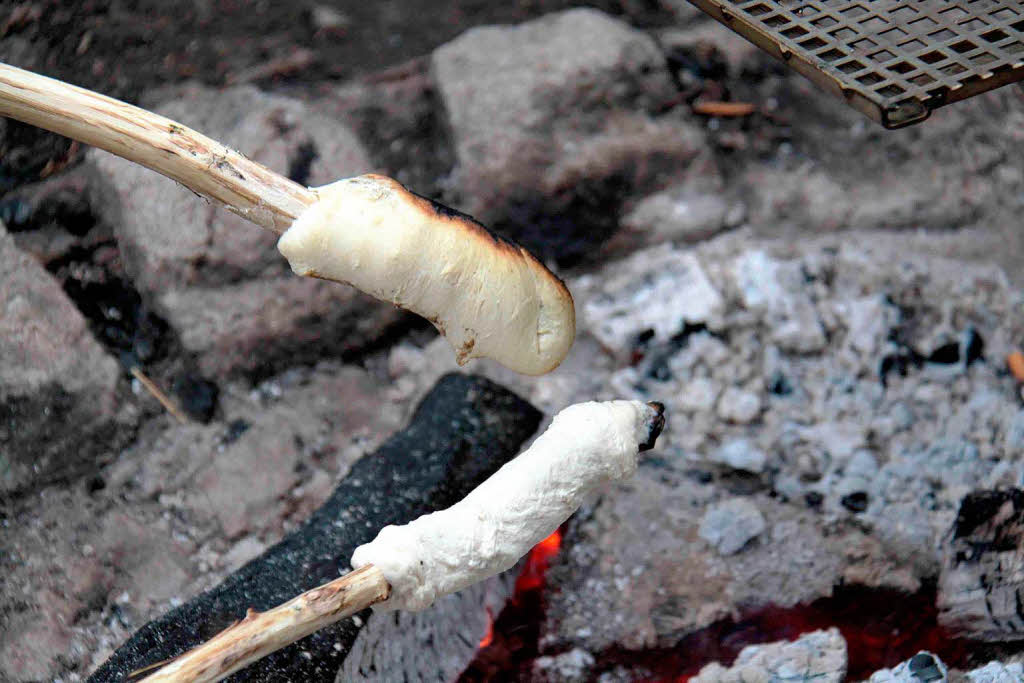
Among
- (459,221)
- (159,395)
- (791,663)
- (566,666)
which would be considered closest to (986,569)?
(791,663)

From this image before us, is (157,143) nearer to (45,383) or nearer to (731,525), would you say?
(45,383)

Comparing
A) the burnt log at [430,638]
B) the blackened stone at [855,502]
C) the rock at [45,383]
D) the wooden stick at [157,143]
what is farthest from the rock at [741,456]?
the rock at [45,383]

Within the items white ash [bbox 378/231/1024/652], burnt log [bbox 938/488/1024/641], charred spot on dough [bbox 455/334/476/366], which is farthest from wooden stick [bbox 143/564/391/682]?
burnt log [bbox 938/488/1024/641]

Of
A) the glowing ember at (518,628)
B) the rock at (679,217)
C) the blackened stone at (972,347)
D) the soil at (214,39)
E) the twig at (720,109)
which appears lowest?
the glowing ember at (518,628)

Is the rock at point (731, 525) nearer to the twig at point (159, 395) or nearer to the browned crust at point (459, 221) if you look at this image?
the browned crust at point (459, 221)

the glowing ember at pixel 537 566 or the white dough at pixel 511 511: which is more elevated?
the white dough at pixel 511 511

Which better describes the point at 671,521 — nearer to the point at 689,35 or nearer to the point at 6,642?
the point at 6,642

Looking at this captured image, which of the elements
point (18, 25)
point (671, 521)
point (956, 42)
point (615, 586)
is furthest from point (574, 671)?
point (18, 25)
